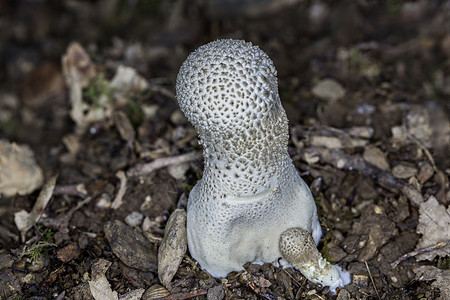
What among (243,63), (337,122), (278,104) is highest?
(243,63)

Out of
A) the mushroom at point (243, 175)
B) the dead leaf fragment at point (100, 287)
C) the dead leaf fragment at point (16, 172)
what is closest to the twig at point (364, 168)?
the mushroom at point (243, 175)

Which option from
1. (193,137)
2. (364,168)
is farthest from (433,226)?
(193,137)

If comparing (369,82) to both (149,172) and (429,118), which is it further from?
(149,172)

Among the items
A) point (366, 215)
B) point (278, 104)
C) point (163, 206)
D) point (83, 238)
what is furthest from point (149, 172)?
point (366, 215)

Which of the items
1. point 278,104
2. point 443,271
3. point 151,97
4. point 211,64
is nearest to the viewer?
point 211,64

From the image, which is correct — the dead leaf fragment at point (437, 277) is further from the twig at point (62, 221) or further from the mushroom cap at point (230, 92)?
the twig at point (62, 221)

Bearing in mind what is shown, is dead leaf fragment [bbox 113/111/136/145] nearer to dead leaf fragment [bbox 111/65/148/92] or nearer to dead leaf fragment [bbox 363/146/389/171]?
dead leaf fragment [bbox 111/65/148/92]

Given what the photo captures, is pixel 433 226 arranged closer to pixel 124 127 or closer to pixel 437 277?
pixel 437 277
